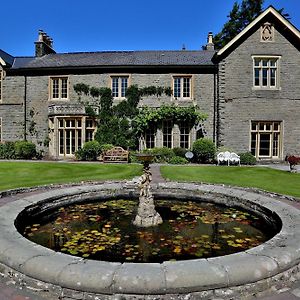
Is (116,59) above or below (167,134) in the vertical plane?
above

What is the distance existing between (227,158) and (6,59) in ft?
68.8

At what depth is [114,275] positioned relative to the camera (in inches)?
148

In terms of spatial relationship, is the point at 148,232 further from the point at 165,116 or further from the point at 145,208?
the point at 165,116

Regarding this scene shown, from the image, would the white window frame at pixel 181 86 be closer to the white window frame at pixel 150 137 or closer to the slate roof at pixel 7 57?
the white window frame at pixel 150 137

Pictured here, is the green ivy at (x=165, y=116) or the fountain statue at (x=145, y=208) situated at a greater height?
the green ivy at (x=165, y=116)

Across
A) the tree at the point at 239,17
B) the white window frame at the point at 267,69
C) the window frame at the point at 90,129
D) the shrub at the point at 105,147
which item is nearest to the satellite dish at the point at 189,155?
the shrub at the point at 105,147

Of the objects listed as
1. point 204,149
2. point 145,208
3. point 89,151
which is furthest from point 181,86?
A: point 145,208

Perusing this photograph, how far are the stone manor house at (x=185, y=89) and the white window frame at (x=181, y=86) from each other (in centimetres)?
8

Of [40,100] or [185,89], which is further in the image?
[40,100]

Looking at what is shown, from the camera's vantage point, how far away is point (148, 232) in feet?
21.7

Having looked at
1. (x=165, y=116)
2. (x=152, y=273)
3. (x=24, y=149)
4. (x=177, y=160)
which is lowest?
(x=152, y=273)

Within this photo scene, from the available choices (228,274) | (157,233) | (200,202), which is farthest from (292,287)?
(200,202)

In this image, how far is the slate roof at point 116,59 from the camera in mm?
24250

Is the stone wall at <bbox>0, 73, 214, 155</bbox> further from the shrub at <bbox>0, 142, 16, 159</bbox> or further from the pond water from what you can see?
the pond water
